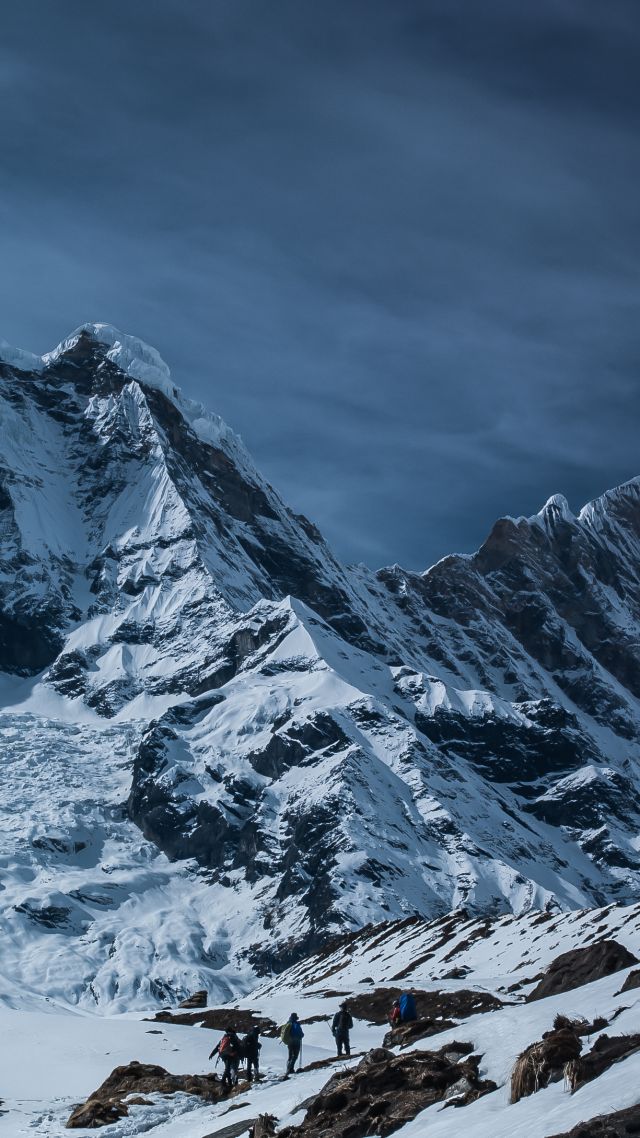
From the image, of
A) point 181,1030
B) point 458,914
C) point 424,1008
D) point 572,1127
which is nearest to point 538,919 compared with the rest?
point 458,914

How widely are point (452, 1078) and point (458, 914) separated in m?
127

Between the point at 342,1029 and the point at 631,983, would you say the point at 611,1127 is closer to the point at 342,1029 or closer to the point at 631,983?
the point at 631,983

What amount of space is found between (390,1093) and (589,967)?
24946 millimetres

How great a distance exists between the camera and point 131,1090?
147ft

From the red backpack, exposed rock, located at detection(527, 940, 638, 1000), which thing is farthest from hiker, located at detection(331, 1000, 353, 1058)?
exposed rock, located at detection(527, 940, 638, 1000)

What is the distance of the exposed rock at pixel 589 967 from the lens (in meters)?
51.3

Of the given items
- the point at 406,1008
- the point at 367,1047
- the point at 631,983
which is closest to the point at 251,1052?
the point at 406,1008

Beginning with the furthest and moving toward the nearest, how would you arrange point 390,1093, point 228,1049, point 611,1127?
point 228,1049 → point 390,1093 → point 611,1127

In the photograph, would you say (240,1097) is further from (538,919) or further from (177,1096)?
(538,919)

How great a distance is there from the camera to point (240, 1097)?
1607 inches

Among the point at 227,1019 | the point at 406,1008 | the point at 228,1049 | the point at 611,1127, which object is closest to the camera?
Result: the point at 611,1127

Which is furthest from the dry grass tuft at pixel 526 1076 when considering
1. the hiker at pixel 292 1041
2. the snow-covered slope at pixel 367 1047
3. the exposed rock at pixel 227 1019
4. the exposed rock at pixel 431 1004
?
the exposed rock at pixel 227 1019

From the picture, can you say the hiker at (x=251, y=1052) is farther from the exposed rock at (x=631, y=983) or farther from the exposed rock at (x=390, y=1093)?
the exposed rock at (x=631, y=983)

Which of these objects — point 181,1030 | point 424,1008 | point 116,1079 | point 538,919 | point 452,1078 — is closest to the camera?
point 452,1078
